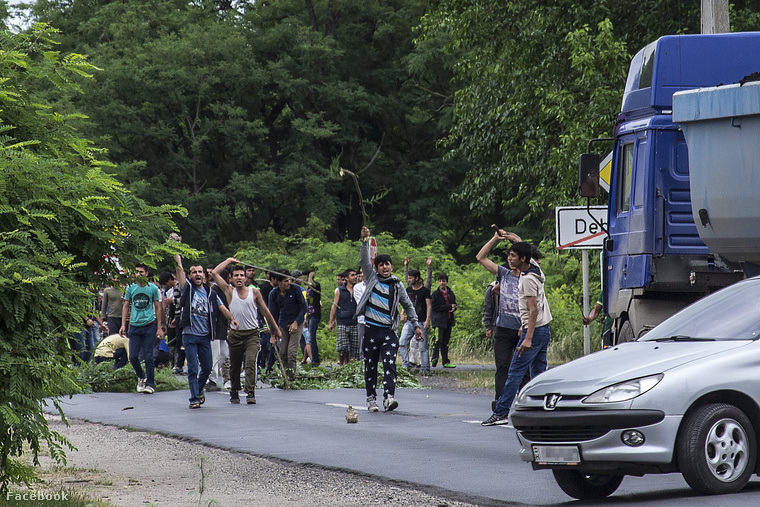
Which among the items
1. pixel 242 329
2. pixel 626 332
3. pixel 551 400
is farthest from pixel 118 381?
pixel 551 400

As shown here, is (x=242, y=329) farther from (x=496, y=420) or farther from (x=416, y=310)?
(x=416, y=310)

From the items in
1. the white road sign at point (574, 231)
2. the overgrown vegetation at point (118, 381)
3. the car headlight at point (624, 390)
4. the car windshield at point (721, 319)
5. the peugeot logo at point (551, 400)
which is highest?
the white road sign at point (574, 231)

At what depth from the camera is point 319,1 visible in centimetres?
5150

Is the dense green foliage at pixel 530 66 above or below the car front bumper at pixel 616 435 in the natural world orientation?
above

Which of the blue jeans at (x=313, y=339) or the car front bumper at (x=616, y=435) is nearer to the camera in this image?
the car front bumper at (x=616, y=435)

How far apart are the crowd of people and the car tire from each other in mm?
732

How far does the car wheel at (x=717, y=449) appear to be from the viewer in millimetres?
8117

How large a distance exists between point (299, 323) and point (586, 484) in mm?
13411

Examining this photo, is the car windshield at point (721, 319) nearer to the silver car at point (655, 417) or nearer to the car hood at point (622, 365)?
the silver car at point (655, 417)

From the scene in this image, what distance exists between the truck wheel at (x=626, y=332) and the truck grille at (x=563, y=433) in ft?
14.1


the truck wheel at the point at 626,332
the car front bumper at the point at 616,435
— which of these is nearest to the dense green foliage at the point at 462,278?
the truck wheel at the point at 626,332

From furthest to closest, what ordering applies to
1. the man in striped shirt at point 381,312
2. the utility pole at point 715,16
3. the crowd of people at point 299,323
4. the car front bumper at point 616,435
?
1. the utility pole at point 715,16
2. the man in striped shirt at point 381,312
3. the crowd of people at point 299,323
4. the car front bumper at point 616,435

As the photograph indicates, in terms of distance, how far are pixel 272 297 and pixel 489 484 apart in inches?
542

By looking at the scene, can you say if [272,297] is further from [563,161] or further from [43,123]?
[43,123]
